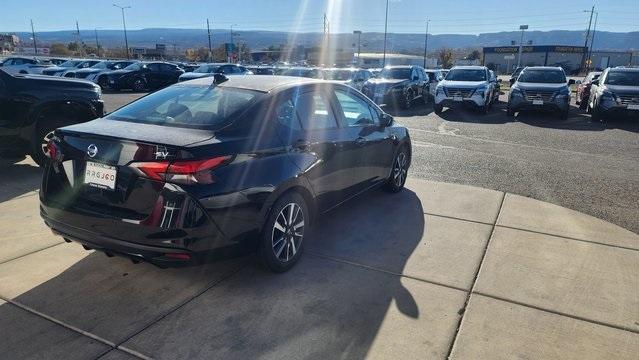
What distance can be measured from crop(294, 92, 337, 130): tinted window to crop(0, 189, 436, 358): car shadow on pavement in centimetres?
117

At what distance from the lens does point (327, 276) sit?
390cm

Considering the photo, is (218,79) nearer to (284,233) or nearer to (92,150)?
(92,150)

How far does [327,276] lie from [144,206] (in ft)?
5.21

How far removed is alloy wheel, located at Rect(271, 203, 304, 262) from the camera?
3.76 metres

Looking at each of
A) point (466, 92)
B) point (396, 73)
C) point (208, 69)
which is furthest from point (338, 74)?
point (208, 69)

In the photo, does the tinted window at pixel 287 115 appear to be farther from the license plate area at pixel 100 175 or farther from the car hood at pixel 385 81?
the car hood at pixel 385 81

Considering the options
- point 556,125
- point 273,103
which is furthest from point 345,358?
point 556,125

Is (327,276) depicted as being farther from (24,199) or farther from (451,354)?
(24,199)

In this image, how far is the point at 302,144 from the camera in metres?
3.95

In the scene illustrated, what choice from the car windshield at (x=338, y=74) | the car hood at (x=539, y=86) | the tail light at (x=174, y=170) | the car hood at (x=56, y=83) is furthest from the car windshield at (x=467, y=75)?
the tail light at (x=174, y=170)

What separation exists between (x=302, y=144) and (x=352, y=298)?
1316 millimetres

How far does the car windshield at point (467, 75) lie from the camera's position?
16891 mm

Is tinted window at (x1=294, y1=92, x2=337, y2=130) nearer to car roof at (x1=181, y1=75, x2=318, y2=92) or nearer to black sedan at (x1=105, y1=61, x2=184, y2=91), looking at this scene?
car roof at (x1=181, y1=75, x2=318, y2=92)

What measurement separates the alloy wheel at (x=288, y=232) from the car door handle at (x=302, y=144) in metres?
0.48
